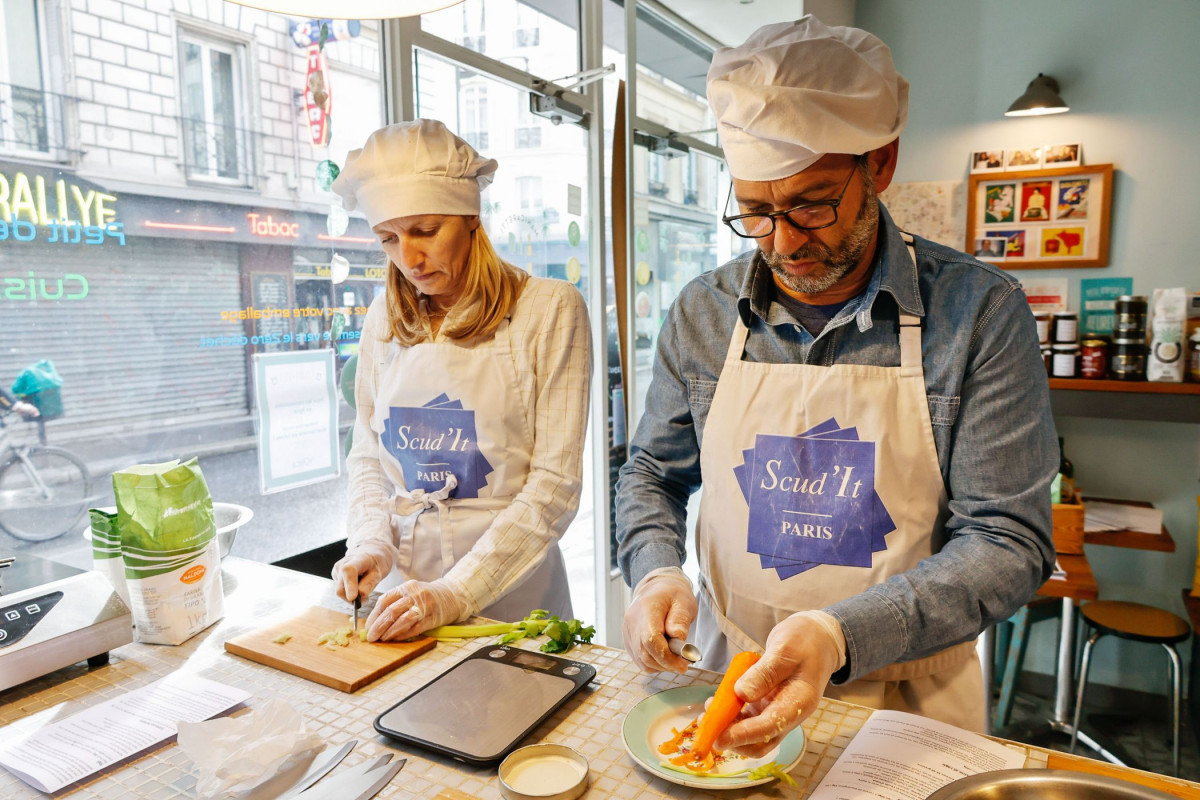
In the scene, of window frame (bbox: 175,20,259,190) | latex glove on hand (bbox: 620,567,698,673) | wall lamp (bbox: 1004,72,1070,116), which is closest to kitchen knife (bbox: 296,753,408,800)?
latex glove on hand (bbox: 620,567,698,673)

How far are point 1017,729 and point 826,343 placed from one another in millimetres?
2553

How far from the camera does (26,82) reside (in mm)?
1592

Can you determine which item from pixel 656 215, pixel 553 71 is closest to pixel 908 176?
pixel 656 215

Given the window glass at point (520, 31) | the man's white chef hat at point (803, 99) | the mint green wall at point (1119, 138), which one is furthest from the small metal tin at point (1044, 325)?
the man's white chef hat at point (803, 99)

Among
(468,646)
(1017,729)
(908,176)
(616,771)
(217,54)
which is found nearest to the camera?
(616,771)

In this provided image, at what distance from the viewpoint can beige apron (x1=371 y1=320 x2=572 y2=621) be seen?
1617 mm

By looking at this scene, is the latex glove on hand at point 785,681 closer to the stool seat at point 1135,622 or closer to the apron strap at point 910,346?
the apron strap at point 910,346

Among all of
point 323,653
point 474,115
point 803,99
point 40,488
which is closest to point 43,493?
point 40,488

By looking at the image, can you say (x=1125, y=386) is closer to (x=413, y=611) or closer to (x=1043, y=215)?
(x=1043, y=215)

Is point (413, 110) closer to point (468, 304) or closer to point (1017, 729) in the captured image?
point (468, 304)

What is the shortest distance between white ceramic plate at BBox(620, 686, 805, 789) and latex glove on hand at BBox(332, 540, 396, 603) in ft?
1.97

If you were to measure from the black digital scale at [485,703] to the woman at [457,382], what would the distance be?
38 cm

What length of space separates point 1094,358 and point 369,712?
10.1 feet

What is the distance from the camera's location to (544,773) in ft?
2.92
